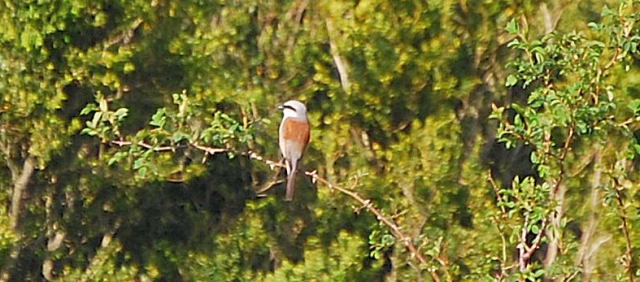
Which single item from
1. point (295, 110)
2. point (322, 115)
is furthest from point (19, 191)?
point (295, 110)

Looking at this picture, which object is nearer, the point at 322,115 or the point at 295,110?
the point at 295,110

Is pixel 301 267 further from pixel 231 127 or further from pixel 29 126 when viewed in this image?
pixel 231 127

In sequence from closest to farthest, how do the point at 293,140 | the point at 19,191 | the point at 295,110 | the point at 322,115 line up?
the point at 293,140, the point at 295,110, the point at 322,115, the point at 19,191

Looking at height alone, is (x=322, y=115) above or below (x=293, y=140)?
above

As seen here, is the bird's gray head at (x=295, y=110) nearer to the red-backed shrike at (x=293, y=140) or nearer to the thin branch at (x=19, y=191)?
the red-backed shrike at (x=293, y=140)

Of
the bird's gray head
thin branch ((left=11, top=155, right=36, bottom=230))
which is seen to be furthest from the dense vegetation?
the bird's gray head

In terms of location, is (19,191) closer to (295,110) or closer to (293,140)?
(295,110)

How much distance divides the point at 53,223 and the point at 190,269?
1000mm

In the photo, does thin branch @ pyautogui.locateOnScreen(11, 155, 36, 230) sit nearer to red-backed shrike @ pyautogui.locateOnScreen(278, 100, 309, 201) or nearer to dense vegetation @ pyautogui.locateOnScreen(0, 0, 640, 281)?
dense vegetation @ pyautogui.locateOnScreen(0, 0, 640, 281)

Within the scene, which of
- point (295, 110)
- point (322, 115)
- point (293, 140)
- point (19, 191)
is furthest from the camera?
point (19, 191)

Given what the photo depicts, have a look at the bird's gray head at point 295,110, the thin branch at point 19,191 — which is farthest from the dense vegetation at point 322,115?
the bird's gray head at point 295,110

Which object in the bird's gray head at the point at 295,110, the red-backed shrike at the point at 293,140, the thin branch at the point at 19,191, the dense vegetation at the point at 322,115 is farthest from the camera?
the thin branch at the point at 19,191

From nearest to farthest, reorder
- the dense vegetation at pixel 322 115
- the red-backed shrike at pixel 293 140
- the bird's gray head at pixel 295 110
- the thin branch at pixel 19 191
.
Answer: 1. the red-backed shrike at pixel 293 140
2. the bird's gray head at pixel 295 110
3. the dense vegetation at pixel 322 115
4. the thin branch at pixel 19 191

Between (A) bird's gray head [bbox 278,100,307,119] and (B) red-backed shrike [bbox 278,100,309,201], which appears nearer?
(B) red-backed shrike [bbox 278,100,309,201]
